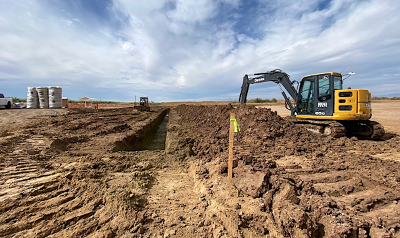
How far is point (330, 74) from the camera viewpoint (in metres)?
8.71

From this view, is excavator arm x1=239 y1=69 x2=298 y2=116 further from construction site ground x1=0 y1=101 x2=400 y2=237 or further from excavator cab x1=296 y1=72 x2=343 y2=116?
construction site ground x1=0 y1=101 x2=400 y2=237

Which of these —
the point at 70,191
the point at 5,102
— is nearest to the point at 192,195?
the point at 70,191

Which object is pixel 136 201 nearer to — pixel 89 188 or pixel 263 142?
pixel 89 188

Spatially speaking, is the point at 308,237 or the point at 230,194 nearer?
the point at 308,237

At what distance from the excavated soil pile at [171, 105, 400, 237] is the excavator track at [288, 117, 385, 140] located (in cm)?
120

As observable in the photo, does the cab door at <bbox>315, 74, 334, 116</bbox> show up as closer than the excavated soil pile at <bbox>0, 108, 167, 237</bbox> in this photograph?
No

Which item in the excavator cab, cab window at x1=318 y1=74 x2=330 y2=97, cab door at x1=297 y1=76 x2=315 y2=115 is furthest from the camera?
cab door at x1=297 y1=76 x2=315 y2=115

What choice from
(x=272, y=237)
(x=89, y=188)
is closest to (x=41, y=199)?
(x=89, y=188)

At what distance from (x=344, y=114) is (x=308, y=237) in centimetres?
774

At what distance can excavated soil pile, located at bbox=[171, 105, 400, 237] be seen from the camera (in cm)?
259

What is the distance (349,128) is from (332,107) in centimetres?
204

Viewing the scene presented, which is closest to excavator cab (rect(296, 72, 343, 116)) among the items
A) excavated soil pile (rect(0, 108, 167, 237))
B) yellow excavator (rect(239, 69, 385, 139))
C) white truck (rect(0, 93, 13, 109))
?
yellow excavator (rect(239, 69, 385, 139))

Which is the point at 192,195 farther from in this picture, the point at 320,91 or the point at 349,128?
the point at 349,128

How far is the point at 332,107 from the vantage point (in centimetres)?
876
